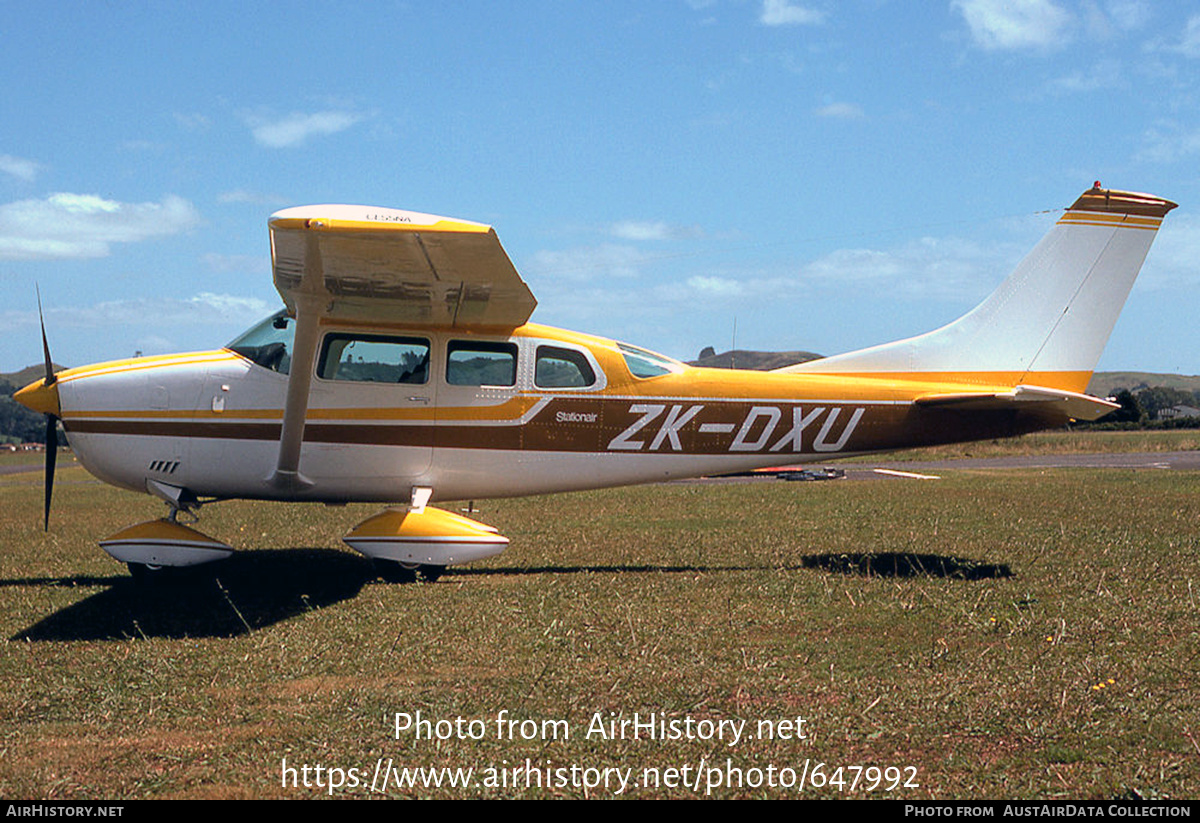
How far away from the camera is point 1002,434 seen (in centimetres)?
884

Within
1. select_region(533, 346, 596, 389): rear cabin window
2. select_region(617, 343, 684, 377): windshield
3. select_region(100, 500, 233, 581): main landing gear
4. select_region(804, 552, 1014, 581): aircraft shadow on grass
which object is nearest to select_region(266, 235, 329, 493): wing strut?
select_region(100, 500, 233, 581): main landing gear

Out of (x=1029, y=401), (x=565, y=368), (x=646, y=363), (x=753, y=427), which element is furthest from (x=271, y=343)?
(x=1029, y=401)

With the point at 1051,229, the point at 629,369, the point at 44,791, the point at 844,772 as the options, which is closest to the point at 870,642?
the point at 844,772

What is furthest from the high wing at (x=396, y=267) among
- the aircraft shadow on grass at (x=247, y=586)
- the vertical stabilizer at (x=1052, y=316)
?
the vertical stabilizer at (x=1052, y=316)

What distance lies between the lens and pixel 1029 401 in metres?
8.45

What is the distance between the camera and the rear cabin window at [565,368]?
875cm

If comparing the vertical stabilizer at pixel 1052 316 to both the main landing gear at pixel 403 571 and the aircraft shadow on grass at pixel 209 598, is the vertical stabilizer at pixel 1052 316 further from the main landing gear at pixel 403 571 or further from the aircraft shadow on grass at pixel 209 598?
the aircraft shadow on grass at pixel 209 598

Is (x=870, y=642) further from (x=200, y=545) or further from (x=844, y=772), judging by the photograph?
(x=200, y=545)

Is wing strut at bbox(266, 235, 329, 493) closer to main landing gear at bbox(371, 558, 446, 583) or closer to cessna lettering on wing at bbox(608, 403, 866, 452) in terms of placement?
main landing gear at bbox(371, 558, 446, 583)

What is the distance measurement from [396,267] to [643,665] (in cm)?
384

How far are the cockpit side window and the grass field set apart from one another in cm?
207

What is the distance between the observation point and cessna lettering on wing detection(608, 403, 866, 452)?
8789 millimetres

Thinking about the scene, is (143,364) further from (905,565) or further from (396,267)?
(905,565)

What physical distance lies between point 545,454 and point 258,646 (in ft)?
11.4
